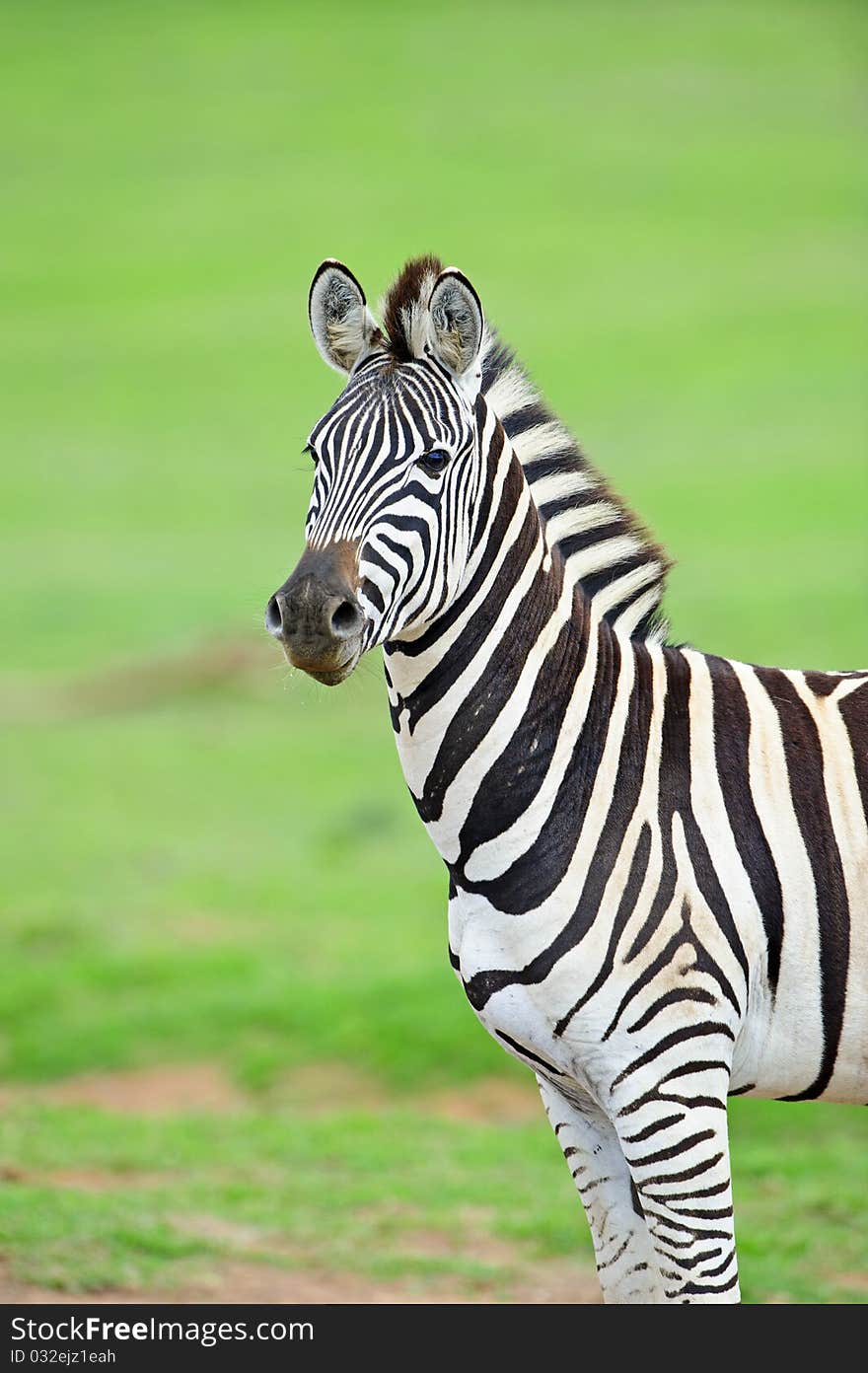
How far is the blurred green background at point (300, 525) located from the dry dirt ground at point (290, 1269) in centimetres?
3

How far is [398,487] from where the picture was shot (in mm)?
4461

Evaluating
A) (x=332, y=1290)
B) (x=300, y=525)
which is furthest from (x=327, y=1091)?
(x=300, y=525)

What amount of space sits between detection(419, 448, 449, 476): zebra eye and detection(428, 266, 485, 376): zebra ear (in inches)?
11.1

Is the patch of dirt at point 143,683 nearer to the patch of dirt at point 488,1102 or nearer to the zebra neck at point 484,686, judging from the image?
the patch of dirt at point 488,1102

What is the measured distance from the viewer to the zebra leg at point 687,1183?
4.46 m

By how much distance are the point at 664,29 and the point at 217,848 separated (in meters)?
55.8

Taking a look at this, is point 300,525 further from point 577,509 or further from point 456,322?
point 456,322

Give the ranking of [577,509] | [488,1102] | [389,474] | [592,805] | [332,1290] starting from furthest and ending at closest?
[488,1102], [332,1290], [577,509], [592,805], [389,474]

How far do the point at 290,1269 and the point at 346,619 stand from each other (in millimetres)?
3817

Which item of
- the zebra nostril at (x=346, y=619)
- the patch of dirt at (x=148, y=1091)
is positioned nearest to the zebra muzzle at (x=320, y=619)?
the zebra nostril at (x=346, y=619)

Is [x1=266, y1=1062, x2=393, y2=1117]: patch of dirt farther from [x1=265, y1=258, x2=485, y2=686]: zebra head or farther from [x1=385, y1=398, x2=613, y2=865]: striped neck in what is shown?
[x1=265, y1=258, x2=485, y2=686]: zebra head

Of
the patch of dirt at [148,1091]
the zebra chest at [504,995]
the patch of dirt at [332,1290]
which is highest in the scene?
the patch of dirt at [148,1091]
